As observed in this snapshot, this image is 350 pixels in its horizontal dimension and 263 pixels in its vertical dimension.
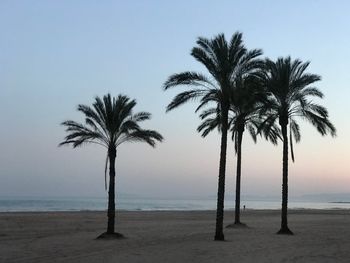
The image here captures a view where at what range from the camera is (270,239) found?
Result: 25953mm

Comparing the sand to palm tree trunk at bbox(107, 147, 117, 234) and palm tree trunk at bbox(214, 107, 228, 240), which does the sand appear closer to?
palm tree trunk at bbox(214, 107, 228, 240)

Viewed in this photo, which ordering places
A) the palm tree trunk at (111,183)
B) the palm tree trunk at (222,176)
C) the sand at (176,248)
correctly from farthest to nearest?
1. the palm tree trunk at (111,183)
2. the palm tree trunk at (222,176)
3. the sand at (176,248)

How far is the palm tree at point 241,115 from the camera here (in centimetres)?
2648

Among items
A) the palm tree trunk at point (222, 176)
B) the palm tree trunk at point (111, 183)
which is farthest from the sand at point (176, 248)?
the palm tree trunk at point (111, 183)

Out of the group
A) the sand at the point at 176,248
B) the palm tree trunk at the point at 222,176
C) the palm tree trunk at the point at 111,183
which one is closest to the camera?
the sand at the point at 176,248

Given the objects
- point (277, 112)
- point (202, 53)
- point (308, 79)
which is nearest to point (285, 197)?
point (277, 112)

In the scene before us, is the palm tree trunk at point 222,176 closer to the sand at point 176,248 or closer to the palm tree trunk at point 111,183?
the sand at point 176,248

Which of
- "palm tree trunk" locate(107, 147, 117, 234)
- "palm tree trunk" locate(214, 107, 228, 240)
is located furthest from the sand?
"palm tree trunk" locate(107, 147, 117, 234)

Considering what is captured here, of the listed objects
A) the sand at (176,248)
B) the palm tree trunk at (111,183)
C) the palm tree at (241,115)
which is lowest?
the sand at (176,248)

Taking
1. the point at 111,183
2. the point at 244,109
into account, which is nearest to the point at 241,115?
the point at 244,109

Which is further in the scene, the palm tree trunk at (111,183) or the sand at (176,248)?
the palm tree trunk at (111,183)

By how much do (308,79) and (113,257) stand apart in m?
15.5

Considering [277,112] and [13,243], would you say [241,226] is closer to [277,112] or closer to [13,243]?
[277,112]

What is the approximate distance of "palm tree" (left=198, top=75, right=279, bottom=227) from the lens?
2648 cm
